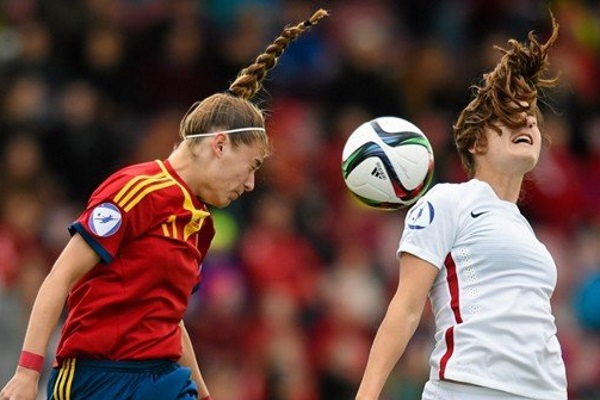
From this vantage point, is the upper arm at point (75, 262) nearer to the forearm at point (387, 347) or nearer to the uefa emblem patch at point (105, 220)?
the uefa emblem patch at point (105, 220)

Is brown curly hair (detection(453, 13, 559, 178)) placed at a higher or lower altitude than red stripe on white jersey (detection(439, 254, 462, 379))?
higher

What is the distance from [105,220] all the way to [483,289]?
138cm

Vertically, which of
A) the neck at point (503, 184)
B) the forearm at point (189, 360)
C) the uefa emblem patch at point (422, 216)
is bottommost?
the forearm at point (189, 360)

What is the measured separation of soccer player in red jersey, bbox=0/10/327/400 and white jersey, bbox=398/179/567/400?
82cm

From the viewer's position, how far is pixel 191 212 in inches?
219

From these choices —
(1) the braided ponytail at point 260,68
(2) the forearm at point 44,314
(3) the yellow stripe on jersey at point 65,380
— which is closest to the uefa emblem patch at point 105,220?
(2) the forearm at point 44,314

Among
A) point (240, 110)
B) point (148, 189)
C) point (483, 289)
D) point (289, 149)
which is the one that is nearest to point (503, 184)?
Answer: point (483, 289)

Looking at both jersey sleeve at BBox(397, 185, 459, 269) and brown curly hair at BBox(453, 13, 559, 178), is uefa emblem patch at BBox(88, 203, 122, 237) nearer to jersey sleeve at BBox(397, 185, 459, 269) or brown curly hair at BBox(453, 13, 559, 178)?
jersey sleeve at BBox(397, 185, 459, 269)

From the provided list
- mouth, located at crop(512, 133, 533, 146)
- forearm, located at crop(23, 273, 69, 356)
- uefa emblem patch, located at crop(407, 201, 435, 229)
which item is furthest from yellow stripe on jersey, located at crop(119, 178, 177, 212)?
mouth, located at crop(512, 133, 533, 146)

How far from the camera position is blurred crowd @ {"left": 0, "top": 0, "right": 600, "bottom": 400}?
10.4m

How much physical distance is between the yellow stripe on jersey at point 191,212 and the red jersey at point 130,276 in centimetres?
4

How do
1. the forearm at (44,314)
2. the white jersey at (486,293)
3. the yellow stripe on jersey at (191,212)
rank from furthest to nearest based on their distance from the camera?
the yellow stripe on jersey at (191,212)
the white jersey at (486,293)
the forearm at (44,314)

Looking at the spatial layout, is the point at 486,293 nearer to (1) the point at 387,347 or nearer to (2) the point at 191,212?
(1) the point at 387,347

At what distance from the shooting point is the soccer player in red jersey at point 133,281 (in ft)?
17.4
